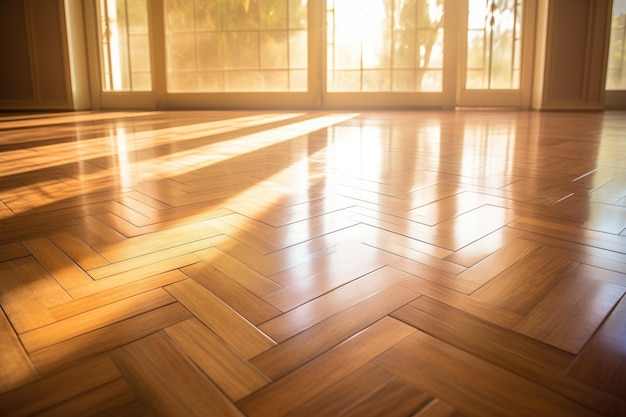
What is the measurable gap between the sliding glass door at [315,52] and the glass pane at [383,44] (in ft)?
0.04

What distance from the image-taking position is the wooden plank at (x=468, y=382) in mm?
564

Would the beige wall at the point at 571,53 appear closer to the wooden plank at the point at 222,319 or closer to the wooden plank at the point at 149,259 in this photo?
the wooden plank at the point at 149,259

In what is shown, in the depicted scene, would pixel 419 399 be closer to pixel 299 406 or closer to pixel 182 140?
pixel 299 406

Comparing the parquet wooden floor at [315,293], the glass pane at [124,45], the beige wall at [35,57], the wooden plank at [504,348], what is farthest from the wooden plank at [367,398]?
the beige wall at [35,57]

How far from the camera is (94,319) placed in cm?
77

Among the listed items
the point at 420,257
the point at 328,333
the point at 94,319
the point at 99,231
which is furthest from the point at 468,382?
the point at 99,231

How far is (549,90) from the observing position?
5.31 metres

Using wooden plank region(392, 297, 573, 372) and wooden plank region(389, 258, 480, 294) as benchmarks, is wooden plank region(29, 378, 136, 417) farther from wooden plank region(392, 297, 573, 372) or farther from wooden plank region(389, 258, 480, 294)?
wooden plank region(389, 258, 480, 294)

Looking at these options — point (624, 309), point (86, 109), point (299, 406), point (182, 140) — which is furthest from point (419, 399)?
point (86, 109)

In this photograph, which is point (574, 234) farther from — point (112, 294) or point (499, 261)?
point (112, 294)

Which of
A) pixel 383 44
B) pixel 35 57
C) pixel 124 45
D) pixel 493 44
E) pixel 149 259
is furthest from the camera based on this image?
pixel 124 45

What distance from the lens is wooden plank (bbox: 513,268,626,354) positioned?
71 cm

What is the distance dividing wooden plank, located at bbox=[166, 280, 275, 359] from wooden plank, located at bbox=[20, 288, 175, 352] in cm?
3

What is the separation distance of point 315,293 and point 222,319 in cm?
18
